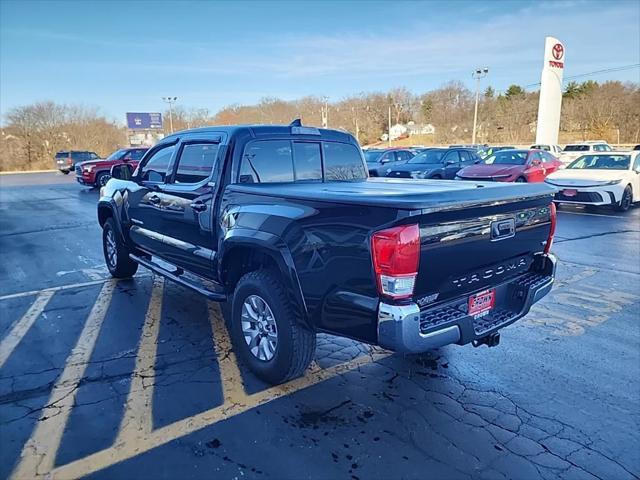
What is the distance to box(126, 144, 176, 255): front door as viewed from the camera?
4930 millimetres

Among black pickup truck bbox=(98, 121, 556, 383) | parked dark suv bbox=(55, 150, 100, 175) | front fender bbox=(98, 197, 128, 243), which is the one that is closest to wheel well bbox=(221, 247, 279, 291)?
black pickup truck bbox=(98, 121, 556, 383)

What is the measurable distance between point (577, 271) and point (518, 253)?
4.02 metres

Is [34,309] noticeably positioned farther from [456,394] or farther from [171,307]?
[456,394]

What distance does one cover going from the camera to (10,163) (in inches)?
1844

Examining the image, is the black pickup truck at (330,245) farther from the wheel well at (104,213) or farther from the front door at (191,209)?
the wheel well at (104,213)

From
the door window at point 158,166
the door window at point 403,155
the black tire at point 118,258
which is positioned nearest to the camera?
the door window at point 158,166

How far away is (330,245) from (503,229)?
1.25 m

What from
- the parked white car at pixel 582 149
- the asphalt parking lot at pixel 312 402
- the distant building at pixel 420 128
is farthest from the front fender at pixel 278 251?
the distant building at pixel 420 128

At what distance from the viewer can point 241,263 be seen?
12.5ft

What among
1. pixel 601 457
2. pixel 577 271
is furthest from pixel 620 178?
pixel 601 457

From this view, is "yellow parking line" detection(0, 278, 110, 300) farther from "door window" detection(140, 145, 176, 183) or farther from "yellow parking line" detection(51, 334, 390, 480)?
"yellow parking line" detection(51, 334, 390, 480)

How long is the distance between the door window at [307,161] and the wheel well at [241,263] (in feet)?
3.30

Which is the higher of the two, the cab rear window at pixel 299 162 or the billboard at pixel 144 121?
the billboard at pixel 144 121

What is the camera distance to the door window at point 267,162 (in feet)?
13.0
